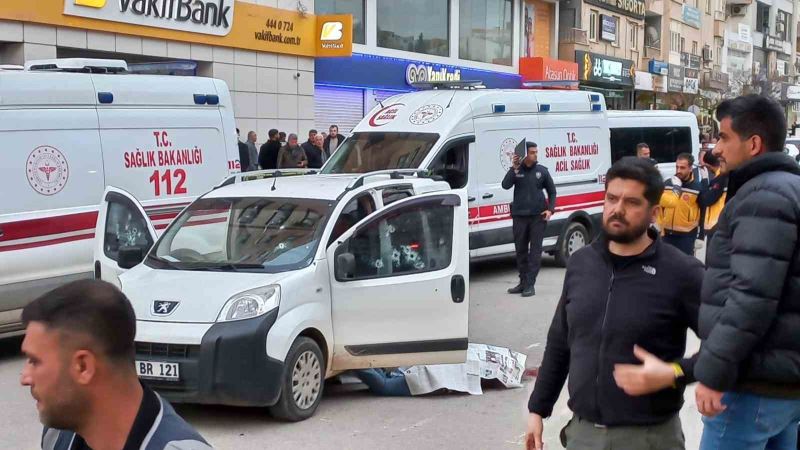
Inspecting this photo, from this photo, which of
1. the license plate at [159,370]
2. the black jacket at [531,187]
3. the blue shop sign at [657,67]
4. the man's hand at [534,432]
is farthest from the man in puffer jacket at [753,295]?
the blue shop sign at [657,67]

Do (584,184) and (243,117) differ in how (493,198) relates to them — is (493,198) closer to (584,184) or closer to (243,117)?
(584,184)

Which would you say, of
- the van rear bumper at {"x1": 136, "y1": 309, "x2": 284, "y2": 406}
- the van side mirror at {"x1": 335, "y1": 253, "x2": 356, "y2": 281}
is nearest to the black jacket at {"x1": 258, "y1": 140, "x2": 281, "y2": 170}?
the van side mirror at {"x1": 335, "y1": 253, "x2": 356, "y2": 281}

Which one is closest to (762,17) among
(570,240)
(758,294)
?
(570,240)

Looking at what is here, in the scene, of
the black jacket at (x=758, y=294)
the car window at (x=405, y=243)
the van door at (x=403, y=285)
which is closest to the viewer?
the black jacket at (x=758, y=294)

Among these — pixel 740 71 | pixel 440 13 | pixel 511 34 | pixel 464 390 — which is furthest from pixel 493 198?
pixel 740 71

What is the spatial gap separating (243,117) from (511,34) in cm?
1567

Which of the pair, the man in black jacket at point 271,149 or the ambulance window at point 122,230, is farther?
the man in black jacket at point 271,149

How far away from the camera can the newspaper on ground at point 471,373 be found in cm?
827

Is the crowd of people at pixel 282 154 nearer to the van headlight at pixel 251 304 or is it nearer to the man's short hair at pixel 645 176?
the van headlight at pixel 251 304

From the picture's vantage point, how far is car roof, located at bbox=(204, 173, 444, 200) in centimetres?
827

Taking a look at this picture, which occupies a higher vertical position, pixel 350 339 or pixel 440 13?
pixel 440 13

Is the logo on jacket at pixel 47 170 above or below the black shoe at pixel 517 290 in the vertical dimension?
above

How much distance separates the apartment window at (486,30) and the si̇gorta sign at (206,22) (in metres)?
8.80

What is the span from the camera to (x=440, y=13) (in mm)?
31344
